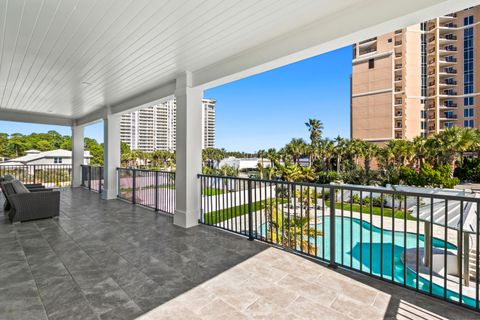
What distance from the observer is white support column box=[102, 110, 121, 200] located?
6789mm

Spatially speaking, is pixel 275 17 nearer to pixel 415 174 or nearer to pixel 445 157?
pixel 415 174

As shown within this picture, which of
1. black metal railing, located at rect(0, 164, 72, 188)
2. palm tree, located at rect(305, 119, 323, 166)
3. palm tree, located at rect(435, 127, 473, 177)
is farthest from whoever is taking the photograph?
palm tree, located at rect(305, 119, 323, 166)

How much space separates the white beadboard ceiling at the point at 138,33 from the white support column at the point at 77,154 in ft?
15.8

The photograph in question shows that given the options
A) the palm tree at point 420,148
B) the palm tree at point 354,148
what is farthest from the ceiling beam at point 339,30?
the palm tree at point 420,148

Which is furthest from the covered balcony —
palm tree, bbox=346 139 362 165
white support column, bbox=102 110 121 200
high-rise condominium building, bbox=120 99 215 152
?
high-rise condominium building, bbox=120 99 215 152

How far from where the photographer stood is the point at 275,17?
2.36 metres

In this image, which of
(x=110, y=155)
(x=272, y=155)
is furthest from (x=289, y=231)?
(x=272, y=155)

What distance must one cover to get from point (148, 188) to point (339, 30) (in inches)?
206

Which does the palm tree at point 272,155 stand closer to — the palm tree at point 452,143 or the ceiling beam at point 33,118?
the palm tree at point 452,143

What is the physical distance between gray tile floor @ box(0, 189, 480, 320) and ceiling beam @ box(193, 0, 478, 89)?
7.85 ft

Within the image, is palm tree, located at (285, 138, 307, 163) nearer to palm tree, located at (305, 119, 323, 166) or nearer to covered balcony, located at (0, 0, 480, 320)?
palm tree, located at (305, 119, 323, 166)

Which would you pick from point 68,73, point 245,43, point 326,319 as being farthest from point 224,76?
point 326,319

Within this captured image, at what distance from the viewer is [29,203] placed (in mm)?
4387

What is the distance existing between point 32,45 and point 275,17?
3100 millimetres
